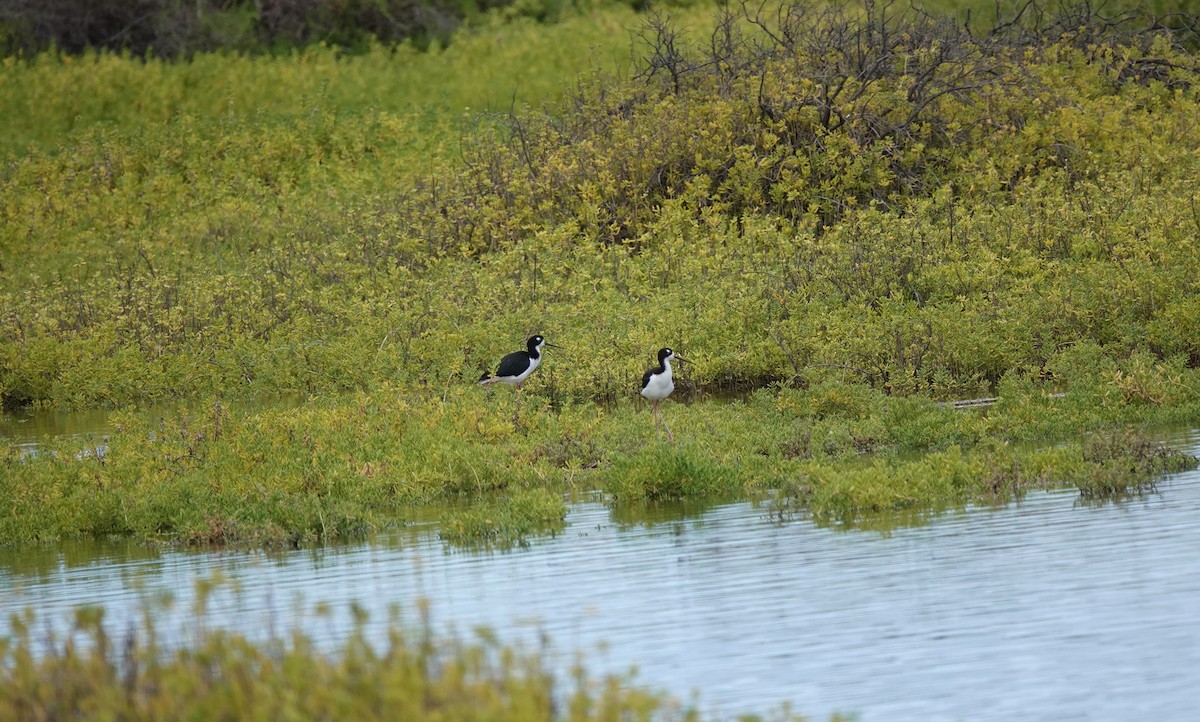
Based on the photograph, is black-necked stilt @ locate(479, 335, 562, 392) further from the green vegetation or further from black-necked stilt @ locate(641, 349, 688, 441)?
black-necked stilt @ locate(641, 349, 688, 441)

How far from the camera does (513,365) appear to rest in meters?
16.0

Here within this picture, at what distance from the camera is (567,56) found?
33438 millimetres

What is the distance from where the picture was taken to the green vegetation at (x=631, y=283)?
516 inches

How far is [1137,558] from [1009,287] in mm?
7542

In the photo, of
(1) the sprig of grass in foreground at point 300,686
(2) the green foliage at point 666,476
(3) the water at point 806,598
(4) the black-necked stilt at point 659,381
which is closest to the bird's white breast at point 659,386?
(4) the black-necked stilt at point 659,381

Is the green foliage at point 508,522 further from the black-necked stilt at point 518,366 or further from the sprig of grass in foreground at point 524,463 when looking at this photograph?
the black-necked stilt at point 518,366

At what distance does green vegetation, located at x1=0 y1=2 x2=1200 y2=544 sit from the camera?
1309cm

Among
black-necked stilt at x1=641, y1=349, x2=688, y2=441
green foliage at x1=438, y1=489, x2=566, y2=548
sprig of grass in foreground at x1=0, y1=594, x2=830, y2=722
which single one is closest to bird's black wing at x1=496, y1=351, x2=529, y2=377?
black-necked stilt at x1=641, y1=349, x2=688, y2=441

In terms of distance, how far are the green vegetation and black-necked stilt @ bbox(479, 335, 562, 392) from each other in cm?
28

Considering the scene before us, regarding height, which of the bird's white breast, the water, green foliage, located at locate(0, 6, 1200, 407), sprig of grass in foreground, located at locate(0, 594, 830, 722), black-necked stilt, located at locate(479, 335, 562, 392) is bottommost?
the water

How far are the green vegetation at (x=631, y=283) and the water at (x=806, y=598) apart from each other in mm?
649

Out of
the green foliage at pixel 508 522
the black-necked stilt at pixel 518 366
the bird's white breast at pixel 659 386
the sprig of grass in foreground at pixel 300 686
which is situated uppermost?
the black-necked stilt at pixel 518 366

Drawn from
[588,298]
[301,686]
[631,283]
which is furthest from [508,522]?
[631,283]

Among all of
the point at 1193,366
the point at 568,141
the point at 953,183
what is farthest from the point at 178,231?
the point at 1193,366
